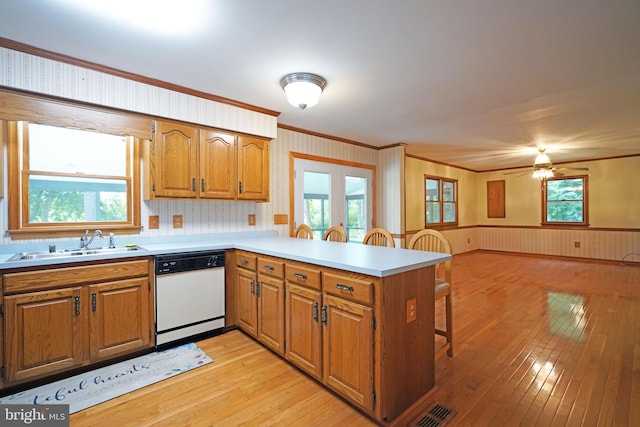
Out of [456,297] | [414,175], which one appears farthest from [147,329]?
[414,175]

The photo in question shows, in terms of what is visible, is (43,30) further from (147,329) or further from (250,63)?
(147,329)

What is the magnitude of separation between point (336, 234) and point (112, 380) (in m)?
2.42

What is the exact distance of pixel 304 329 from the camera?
6.74ft

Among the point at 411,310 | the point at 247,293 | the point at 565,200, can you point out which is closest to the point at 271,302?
the point at 247,293

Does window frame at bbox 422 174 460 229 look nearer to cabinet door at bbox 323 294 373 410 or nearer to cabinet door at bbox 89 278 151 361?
cabinet door at bbox 323 294 373 410

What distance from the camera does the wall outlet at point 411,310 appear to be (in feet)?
5.67

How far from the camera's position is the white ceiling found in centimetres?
177

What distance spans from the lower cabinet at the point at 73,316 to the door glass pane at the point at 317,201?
224cm

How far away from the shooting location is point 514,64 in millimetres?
2410

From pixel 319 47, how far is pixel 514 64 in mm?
1609

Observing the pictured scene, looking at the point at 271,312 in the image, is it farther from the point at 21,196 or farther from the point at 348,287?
the point at 21,196

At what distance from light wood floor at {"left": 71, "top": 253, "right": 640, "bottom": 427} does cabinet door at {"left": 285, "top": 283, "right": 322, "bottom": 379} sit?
0.49 ft

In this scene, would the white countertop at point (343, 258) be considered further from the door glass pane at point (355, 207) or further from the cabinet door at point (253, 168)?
the door glass pane at point (355, 207)

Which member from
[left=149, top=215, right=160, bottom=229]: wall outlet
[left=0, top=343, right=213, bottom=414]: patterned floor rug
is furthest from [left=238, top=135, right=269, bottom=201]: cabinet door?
[left=0, top=343, right=213, bottom=414]: patterned floor rug
